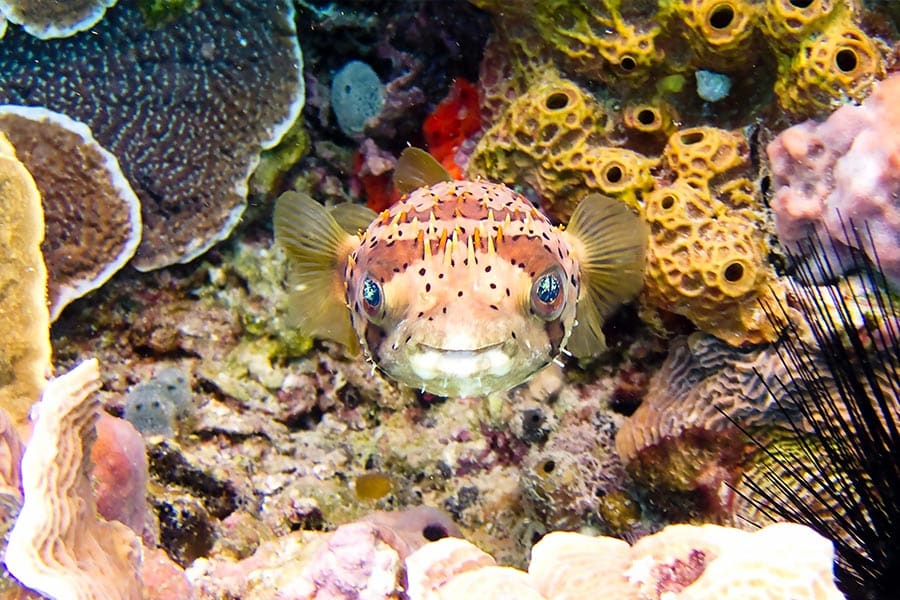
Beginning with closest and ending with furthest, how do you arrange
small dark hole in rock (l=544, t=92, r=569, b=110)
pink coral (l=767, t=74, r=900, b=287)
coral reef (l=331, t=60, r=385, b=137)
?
pink coral (l=767, t=74, r=900, b=287) < small dark hole in rock (l=544, t=92, r=569, b=110) < coral reef (l=331, t=60, r=385, b=137)

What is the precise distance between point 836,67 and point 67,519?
3857mm

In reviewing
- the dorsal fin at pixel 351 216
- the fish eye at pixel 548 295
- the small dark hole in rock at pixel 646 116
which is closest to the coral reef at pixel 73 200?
the dorsal fin at pixel 351 216

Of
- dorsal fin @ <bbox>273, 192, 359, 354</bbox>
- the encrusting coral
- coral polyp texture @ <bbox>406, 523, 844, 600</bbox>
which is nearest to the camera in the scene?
coral polyp texture @ <bbox>406, 523, 844, 600</bbox>

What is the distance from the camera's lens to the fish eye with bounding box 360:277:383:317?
2764 mm

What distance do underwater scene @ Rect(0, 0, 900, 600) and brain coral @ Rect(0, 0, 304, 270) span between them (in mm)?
21

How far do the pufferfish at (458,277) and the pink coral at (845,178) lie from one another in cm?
76

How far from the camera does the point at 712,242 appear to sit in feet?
11.5

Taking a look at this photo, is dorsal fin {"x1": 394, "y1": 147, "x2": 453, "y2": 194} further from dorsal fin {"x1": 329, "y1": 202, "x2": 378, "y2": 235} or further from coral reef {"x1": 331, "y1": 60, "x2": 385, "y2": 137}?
coral reef {"x1": 331, "y1": 60, "x2": 385, "y2": 137}

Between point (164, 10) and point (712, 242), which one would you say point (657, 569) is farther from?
point (164, 10)

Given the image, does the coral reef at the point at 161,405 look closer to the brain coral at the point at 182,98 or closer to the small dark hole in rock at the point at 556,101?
the brain coral at the point at 182,98

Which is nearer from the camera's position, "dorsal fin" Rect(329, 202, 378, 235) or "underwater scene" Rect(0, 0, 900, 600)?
"underwater scene" Rect(0, 0, 900, 600)

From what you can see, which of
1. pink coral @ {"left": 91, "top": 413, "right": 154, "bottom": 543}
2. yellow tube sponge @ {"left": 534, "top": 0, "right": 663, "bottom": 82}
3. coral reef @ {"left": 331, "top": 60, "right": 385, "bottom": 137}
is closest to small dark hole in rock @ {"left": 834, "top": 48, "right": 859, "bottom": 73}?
yellow tube sponge @ {"left": 534, "top": 0, "right": 663, "bottom": 82}

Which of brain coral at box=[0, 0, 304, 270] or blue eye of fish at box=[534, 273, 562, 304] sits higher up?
blue eye of fish at box=[534, 273, 562, 304]

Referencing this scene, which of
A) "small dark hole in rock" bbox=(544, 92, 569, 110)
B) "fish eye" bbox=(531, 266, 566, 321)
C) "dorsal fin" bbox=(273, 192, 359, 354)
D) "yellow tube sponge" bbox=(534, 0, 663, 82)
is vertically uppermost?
"yellow tube sponge" bbox=(534, 0, 663, 82)
